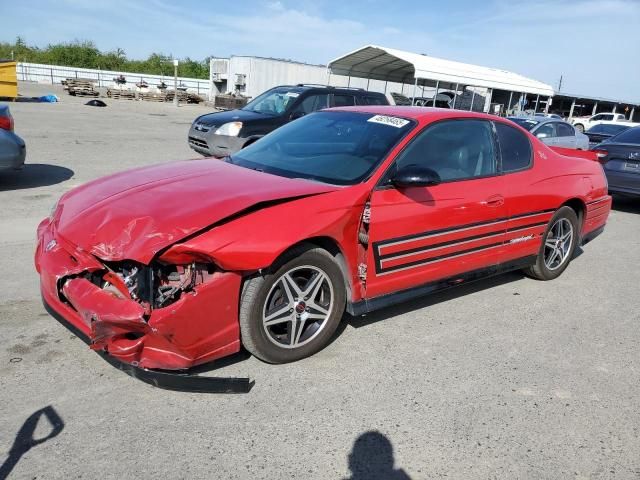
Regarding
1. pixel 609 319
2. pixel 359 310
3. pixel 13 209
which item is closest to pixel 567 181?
pixel 609 319

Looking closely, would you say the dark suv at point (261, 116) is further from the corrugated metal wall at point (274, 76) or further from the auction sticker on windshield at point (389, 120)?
the corrugated metal wall at point (274, 76)

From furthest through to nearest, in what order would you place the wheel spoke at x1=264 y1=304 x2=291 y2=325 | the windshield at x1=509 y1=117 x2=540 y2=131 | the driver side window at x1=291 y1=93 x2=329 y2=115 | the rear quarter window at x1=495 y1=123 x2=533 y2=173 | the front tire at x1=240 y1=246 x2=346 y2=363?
1. the windshield at x1=509 y1=117 x2=540 y2=131
2. the driver side window at x1=291 y1=93 x2=329 y2=115
3. the rear quarter window at x1=495 y1=123 x2=533 y2=173
4. the wheel spoke at x1=264 y1=304 x2=291 y2=325
5. the front tire at x1=240 y1=246 x2=346 y2=363

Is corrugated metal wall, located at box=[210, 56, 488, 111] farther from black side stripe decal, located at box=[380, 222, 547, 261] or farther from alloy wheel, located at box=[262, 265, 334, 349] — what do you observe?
alloy wheel, located at box=[262, 265, 334, 349]

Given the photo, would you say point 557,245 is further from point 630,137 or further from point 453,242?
point 630,137

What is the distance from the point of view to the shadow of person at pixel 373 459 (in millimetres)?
2365

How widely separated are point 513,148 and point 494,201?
0.67 m

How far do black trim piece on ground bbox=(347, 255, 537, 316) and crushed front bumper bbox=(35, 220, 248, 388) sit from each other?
36.1 inches

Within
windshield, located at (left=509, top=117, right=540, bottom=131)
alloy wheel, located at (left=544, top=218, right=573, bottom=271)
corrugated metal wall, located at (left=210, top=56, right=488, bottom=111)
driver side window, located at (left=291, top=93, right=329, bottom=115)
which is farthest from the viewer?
corrugated metal wall, located at (left=210, top=56, right=488, bottom=111)

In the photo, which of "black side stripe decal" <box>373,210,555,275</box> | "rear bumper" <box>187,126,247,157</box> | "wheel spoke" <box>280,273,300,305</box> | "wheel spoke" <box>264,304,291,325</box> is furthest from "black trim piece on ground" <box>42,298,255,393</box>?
"rear bumper" <box>187,126,247,157</box>

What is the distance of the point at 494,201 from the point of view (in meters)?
4.17

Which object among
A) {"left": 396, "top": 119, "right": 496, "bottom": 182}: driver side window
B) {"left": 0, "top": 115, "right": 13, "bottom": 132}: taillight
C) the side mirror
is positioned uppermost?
{"left": 396, "top": 119, "right": 496, "bottom": 182}: driver side window

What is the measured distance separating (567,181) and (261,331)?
3.54m

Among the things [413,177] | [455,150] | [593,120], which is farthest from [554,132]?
[593,120]

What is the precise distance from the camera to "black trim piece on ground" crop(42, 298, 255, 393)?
2.71 metres
